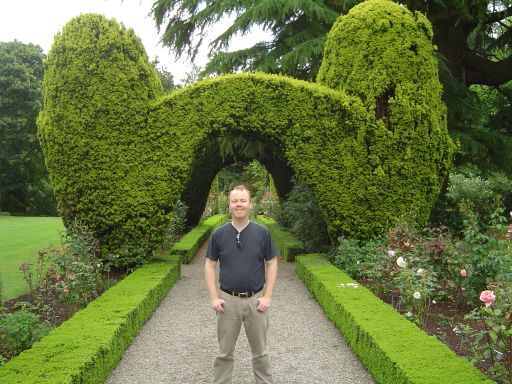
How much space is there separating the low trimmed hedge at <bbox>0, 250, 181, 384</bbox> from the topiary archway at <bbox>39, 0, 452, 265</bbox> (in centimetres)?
204

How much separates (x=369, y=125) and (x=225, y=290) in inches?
239

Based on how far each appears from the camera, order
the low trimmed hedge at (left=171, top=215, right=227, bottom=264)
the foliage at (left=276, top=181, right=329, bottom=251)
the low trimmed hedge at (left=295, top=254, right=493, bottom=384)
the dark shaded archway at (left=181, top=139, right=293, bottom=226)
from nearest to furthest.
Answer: the low trimmed hedge at (left=295, top=254, right=493, bottom=384) → the foliage at (left=276, top=181, right=329, bottom=251) → the low trimmed hedge at (left=171, top=215, right=227, bottom=264) → the dark shaded archway at (left=181, top=139, right=293, bottom=226)

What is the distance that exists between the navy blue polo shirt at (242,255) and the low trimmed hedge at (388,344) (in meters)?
1.23

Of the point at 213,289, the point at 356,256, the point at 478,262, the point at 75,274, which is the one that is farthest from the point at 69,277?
the point at 478,262

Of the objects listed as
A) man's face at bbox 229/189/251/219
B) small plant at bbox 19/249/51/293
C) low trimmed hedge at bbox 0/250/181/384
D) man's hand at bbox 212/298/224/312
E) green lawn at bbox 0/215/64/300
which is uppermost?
man's face at bbox 229/189/251/219

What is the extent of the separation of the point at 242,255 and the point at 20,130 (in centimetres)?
3020

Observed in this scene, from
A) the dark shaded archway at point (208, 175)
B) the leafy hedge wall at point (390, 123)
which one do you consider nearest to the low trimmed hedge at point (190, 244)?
the dark shaded archway at point (208, 175)

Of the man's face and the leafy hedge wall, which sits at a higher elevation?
the leafy hedge wall

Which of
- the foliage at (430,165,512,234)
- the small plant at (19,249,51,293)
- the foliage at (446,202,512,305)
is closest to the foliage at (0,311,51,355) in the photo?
the small plant at (19,249,51,293)

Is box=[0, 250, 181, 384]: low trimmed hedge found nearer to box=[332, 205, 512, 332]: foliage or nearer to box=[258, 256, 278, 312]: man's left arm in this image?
box=[258, 256, 278, 312]: man's left arm

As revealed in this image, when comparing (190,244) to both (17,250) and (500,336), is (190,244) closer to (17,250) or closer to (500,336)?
(17,250)

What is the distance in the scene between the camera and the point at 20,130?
30.5 meters

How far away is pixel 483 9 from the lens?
11.6 m

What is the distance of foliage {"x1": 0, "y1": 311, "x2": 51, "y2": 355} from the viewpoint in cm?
456
